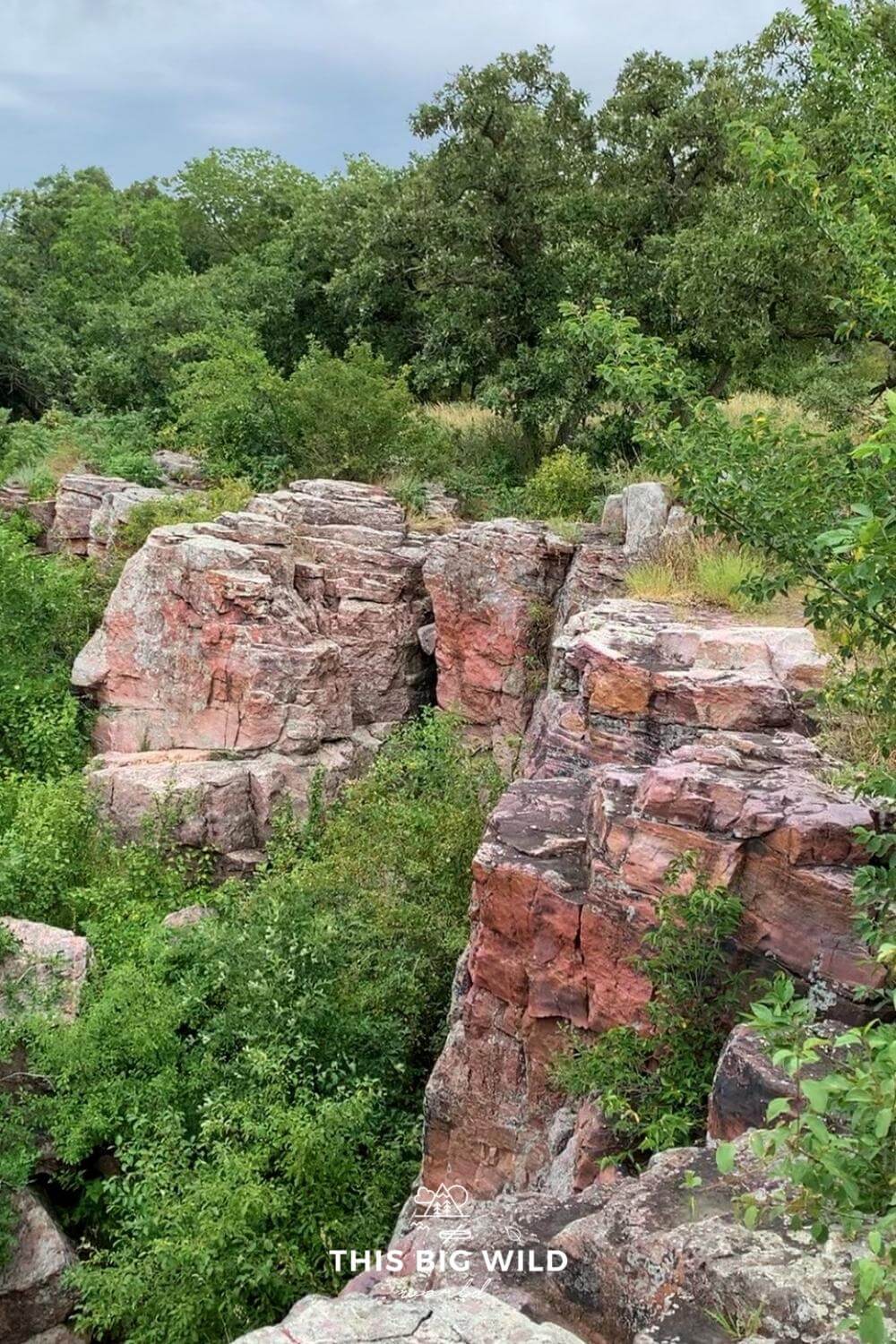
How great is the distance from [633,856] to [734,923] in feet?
2.04

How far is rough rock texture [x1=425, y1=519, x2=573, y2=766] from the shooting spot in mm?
12297

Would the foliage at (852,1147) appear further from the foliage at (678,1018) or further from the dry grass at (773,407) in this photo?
the dry grass at (773,407)

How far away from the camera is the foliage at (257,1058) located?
609cm

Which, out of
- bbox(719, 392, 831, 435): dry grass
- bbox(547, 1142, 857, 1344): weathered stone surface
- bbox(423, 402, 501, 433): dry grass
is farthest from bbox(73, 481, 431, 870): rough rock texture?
bbox(547, 1142, 857, 1344): weathered stone surface

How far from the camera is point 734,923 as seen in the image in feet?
Answer: 15.7

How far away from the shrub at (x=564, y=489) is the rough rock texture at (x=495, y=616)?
1.03m

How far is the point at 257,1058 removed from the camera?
6895mm

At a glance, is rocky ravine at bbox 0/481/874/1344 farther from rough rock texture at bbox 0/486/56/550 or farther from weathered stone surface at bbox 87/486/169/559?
rough rock texture at bbox 0/486/56/550

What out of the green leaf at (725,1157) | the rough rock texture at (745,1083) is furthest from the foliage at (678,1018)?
the green leaf at (725,1157)

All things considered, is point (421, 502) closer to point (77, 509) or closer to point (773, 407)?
point (77, 509)

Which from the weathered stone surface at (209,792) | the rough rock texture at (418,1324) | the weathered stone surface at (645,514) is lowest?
the weathered stone surface at (209,792)

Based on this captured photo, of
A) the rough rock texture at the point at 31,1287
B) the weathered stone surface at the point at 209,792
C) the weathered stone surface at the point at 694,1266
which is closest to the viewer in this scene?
the weathered stone surface at the point at 694,1266

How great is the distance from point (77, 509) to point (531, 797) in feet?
34.1

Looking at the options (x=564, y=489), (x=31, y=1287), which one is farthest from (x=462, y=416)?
(x=31, y=1287)
